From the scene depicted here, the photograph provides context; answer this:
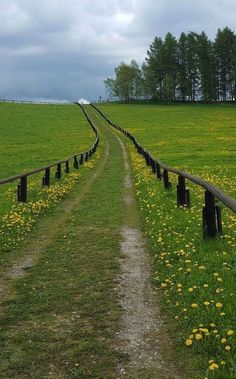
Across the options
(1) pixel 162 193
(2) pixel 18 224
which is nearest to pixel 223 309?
(2) pixel 18 224

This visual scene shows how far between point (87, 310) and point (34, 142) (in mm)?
43087

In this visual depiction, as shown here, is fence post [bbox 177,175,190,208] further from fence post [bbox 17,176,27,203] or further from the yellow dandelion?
A: the yellow dandelion

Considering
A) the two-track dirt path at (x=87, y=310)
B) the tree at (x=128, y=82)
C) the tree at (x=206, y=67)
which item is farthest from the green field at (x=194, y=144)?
the tree at (x=128, y=82)

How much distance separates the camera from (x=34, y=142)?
159 ft

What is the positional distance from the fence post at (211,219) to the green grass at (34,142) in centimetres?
668

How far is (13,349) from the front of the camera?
5438 millimetres

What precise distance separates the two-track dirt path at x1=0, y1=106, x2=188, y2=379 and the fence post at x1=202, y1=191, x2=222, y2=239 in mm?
1286

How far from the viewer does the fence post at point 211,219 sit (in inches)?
364

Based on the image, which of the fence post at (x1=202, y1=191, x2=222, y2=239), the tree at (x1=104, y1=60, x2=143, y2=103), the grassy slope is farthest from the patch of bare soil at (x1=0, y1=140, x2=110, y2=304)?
the tree at (x1=104, y1=60, x2=143, y2=103)

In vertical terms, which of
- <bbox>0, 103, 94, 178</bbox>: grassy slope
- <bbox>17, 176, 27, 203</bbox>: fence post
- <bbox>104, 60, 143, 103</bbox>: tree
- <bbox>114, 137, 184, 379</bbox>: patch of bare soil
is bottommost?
<bbox>114, 137, 184, 379</bbox>: patch of bare soil

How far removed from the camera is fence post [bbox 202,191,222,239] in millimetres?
9234

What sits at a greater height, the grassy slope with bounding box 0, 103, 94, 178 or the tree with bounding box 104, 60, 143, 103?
the tree with bounding box 104, 60, 143, 103

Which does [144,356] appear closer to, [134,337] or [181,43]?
[134,337]

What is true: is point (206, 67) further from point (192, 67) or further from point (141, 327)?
point (141, 327)
